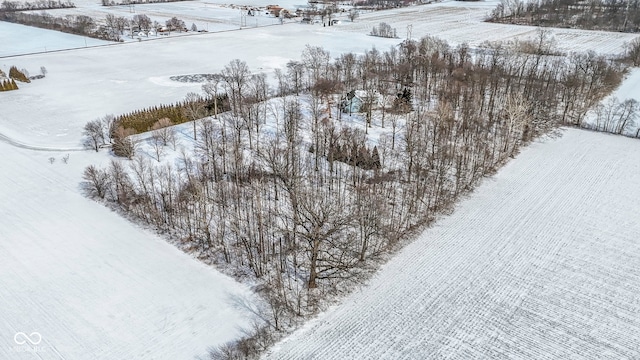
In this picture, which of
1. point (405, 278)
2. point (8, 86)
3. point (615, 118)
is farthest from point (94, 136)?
point (615, 118)

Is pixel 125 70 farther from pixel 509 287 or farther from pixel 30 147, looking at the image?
pixel 509 287

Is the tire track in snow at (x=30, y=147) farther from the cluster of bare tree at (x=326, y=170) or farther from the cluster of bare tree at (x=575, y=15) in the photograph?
the cluster of bare tree at (x=575, y=15)

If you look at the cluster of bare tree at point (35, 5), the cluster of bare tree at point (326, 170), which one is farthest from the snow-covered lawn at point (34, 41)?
the cluster of bare tree at point (326, 170)

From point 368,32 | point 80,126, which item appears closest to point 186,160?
point 80,126

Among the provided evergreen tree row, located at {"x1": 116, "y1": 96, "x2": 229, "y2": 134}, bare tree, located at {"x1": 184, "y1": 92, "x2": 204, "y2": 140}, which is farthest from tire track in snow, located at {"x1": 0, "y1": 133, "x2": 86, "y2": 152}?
bare tree, located at {"x1": 184, "y1": 92, "x2": 204, "y2": 140}

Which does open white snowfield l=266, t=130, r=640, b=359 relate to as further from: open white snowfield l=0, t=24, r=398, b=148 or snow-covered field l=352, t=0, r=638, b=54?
snow-covered field l=352, t=0, r=638, b=54
